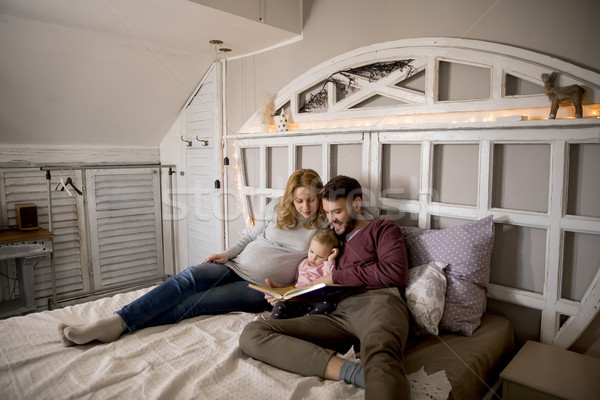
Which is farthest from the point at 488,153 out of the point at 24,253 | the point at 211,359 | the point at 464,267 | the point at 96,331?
the point at 24,253

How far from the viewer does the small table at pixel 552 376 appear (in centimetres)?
140

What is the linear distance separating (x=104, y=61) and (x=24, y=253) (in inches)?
58.9

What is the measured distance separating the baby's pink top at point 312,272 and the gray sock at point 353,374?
666 mm

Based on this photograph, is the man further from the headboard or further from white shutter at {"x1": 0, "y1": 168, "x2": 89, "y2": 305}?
white shutter at {"x1": 0, "y1": 168, "x2": 89, "y2": 305}

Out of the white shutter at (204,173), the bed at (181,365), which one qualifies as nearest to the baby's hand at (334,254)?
the bed at (181,365)

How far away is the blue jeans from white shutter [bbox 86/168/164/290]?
1.94 m

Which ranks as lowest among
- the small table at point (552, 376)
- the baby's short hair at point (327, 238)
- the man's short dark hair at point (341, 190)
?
the small table at point (552, 376)

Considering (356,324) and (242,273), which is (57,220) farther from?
(356,324)

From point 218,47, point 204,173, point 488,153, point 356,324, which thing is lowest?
point 356,324

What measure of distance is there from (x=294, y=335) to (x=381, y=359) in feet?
1.36

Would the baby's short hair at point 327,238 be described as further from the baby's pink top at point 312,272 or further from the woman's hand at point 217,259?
the woman's hand at point 217,259

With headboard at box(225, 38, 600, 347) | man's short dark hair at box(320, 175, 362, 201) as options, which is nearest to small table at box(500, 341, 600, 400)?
headboard at box(225, 38, 600, 347)

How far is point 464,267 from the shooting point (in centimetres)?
186

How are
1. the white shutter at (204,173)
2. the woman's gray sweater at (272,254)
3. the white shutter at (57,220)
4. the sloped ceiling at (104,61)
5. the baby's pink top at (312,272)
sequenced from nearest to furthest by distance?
the baby's pink top at (312,272) → the woman's gray sweater at (272,254) → the sloped ceiling at (104,61) → the white shutter at (57,220) → the white shutter at (204,173)
